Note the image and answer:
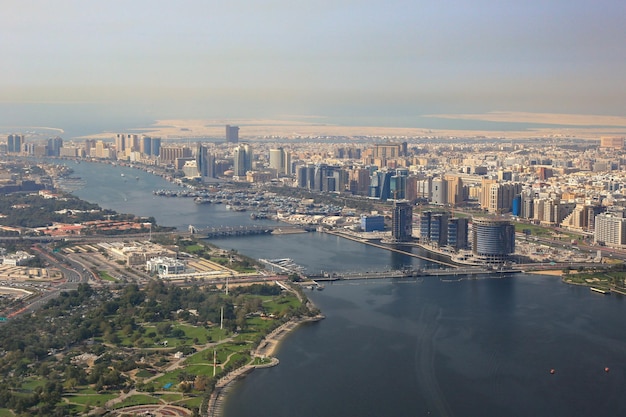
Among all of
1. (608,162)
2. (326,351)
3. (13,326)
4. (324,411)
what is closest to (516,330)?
(326,351)

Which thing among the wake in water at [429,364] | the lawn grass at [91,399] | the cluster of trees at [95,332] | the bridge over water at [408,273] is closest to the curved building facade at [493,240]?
the bridge over water at [408,273]

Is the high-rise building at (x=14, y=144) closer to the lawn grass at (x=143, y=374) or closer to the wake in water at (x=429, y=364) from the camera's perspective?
the wake in water at (x=429, y=364)

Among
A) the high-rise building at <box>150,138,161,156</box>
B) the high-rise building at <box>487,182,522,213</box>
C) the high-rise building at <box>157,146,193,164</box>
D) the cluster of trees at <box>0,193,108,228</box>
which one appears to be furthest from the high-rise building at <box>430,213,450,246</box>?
the high-rise building at <box>150,138,161,156</box>

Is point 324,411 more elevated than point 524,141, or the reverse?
point 524,141

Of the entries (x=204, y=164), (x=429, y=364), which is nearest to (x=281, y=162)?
(x=204, y=164)

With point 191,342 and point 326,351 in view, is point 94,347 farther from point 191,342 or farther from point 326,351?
point 326,351

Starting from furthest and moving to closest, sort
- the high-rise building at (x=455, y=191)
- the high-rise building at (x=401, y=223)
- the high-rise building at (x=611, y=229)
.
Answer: the high-rise building at (x=455, y=191)
the high-rise building at (x=401, y=223)
the high-rise building at (x=611, y=229)
